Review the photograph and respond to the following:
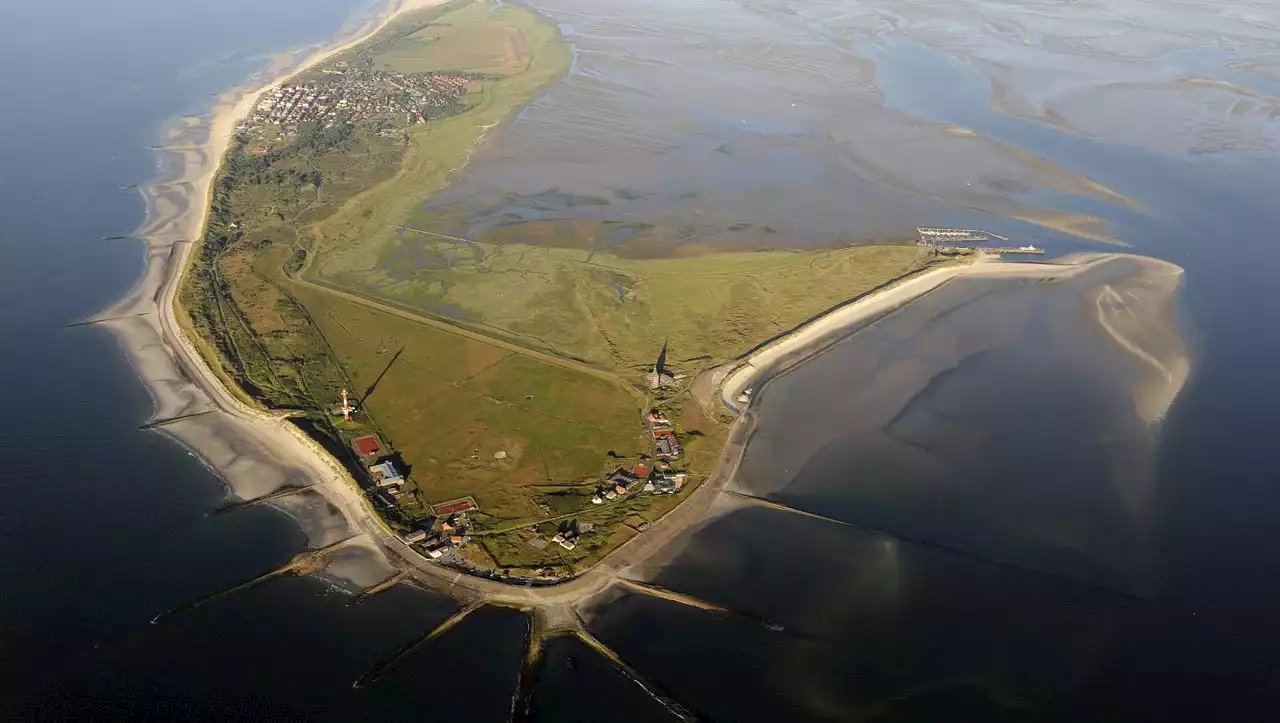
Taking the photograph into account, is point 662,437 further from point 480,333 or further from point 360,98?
point 360,98

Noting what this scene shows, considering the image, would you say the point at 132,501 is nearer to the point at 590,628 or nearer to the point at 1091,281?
the point at 590,628

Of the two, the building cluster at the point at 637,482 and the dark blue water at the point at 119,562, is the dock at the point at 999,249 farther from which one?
the dark blue water at the point at 119,562

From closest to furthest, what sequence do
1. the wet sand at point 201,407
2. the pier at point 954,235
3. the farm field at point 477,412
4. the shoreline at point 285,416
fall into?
the shoreline at point 285,416 → the wet sand at point 201,407 → the farm field at point 477,412 → the pier at point 954,235

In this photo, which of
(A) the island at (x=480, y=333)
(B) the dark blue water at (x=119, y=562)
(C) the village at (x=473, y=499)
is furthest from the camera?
(A) the island at (x=480, y=333)

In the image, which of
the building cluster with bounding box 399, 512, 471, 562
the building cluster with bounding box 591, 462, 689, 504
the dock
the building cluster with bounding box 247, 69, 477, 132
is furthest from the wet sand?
the dock

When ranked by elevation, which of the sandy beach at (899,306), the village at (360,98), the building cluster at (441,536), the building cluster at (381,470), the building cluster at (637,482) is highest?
the village at (360,98)

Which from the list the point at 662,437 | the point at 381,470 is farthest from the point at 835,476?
the point at 381,470

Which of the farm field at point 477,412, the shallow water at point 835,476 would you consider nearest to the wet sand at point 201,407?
the shallow water at point 835,476

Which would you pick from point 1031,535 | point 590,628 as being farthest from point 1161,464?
point 590,628

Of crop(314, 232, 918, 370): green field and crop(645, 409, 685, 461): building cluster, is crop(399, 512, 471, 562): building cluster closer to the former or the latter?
crop(645, 409, 685, 461): building cluster
